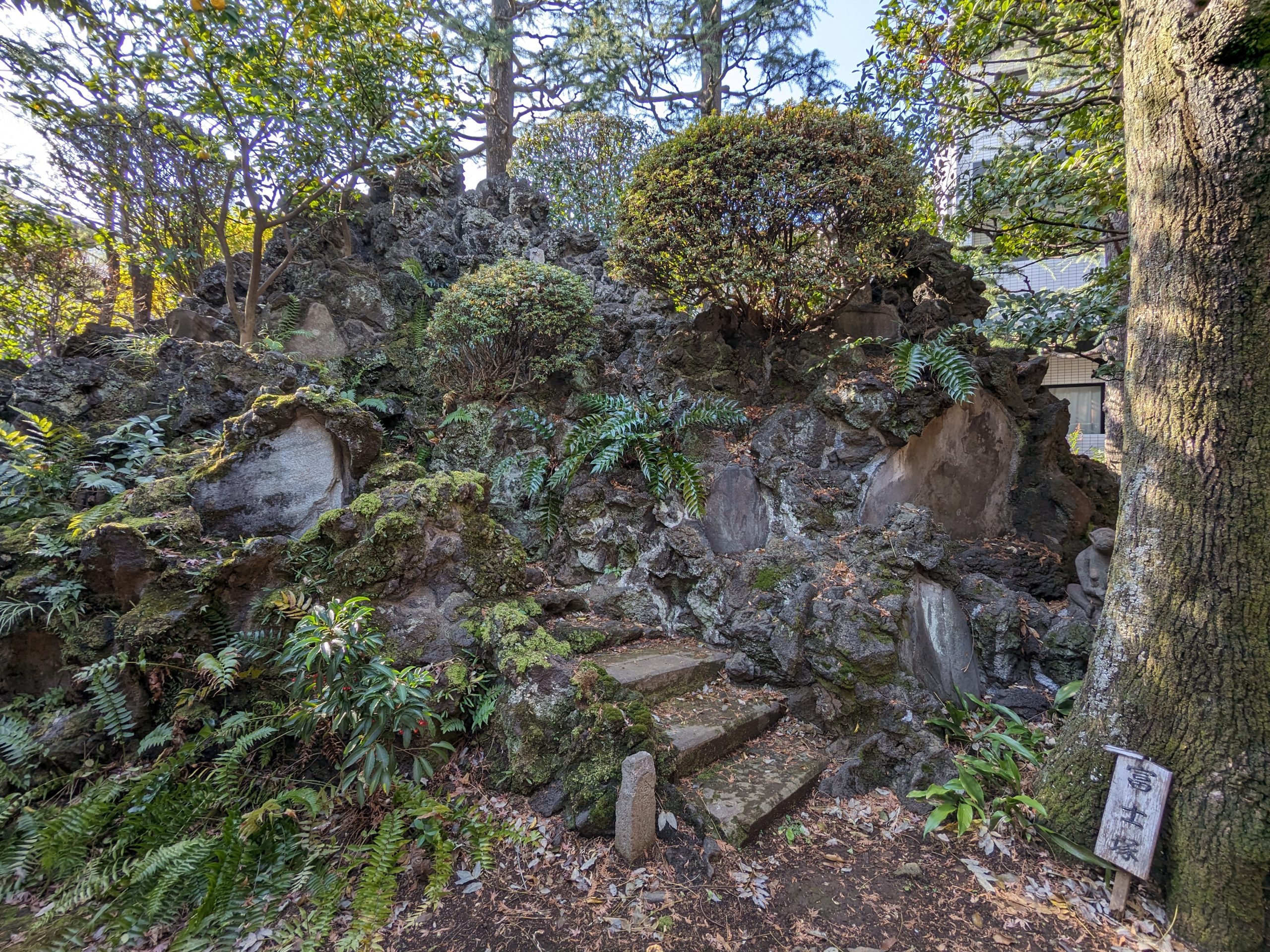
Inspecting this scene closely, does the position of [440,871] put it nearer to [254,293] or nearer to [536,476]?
[536,476]

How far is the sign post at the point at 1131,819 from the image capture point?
8.66 feet

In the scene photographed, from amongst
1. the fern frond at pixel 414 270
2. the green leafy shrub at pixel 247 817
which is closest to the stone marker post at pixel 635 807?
the green leafy shrub at pixel 247 817

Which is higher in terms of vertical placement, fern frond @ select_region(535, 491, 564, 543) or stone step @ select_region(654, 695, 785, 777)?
fern frond @ select_region(535, 491, 564, 543)

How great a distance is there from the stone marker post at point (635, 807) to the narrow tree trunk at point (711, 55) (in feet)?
33.9

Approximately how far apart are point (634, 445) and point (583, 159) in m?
8.05

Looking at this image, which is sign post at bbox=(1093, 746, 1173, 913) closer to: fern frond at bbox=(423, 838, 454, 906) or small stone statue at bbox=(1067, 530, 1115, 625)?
small stone statue at bbox=(1067, 530, 1115, 625)

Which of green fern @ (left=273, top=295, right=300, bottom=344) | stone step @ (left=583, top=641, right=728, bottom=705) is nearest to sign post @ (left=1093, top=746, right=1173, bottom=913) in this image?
stone step @ (left=583, top=641, right=728, bottom=705)

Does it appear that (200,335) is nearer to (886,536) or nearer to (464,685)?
(464,685)

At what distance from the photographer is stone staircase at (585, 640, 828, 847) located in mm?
3299

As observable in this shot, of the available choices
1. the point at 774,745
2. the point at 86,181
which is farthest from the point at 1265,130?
the point at 86,181

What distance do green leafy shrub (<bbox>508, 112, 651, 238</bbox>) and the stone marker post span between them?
33.1ft

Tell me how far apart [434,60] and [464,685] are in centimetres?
771

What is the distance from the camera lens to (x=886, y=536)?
4590 mm

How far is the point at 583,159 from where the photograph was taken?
1060 centimetres
